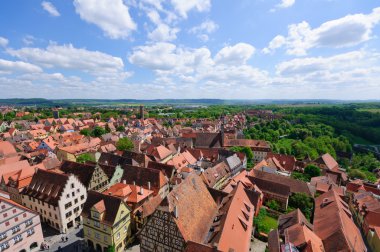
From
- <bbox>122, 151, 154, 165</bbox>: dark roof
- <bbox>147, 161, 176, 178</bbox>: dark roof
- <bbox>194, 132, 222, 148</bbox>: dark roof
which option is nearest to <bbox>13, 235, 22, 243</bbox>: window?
<bbox>147, 161, 176, 178</bbox>: dark roof

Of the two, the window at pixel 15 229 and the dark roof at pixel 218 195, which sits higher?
the dark roof at pixel 218 195

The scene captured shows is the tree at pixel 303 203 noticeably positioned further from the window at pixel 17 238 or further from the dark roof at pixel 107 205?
the window at pixel 17 238

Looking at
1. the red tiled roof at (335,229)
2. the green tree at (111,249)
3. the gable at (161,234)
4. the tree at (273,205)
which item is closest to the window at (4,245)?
the green tree at (111,249)

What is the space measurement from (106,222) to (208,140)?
69.1 m

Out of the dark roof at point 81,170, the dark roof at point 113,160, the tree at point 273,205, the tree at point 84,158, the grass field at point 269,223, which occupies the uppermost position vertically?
the dark roof at point 81,170

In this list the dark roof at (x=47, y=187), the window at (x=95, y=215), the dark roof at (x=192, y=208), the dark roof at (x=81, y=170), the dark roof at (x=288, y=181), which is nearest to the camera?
the dark roof at (x=192, y=208)

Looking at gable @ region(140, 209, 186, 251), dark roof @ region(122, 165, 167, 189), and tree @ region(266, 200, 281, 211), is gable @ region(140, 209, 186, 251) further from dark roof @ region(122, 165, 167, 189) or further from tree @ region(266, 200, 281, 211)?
tree @ region(266, 200, 281, 211)

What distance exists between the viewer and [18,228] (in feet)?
102

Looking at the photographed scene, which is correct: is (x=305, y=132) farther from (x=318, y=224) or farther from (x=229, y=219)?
(x=229, y=219)

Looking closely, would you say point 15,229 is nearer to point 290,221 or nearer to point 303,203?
point 290,221

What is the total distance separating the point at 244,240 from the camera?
28.3 metres

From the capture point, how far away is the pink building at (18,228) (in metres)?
29.3

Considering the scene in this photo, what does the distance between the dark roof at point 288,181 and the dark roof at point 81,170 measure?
37.6 meters

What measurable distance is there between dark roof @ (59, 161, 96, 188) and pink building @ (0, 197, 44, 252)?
426 inches
